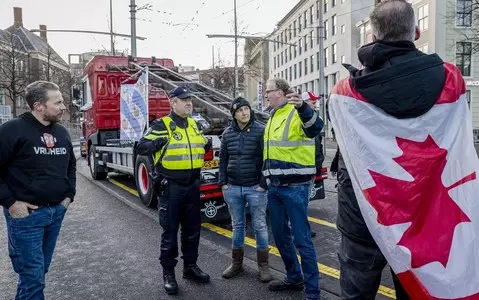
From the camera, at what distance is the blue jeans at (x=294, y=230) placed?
3.85 metres

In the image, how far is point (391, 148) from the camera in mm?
2150

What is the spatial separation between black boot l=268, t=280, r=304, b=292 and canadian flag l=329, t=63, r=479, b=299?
2.24m

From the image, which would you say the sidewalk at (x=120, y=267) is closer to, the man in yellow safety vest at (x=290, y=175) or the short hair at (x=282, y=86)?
the man in yellow safety vest at (x=290, y=175)

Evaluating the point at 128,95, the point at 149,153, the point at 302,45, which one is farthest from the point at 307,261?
the point at 302,45

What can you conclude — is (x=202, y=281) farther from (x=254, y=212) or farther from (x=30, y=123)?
(x=30, y=123)

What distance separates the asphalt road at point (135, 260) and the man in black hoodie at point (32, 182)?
3.78 ft

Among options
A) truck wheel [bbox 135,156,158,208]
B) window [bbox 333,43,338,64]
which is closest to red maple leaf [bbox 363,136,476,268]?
truck wheel [bbox 135,156,158,208]

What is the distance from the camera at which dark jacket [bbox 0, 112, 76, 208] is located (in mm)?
3268

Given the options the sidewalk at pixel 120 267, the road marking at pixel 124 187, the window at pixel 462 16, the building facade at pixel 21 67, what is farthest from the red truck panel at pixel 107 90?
the window at pixel 462 16

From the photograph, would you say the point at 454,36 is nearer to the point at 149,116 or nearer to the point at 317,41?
the point at 317,41

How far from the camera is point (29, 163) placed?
131 inches

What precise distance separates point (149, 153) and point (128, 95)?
17.3 feet

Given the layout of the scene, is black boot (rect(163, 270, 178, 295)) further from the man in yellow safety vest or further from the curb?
the man in yellow safety vest

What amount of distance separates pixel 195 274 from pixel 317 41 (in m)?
46.3
